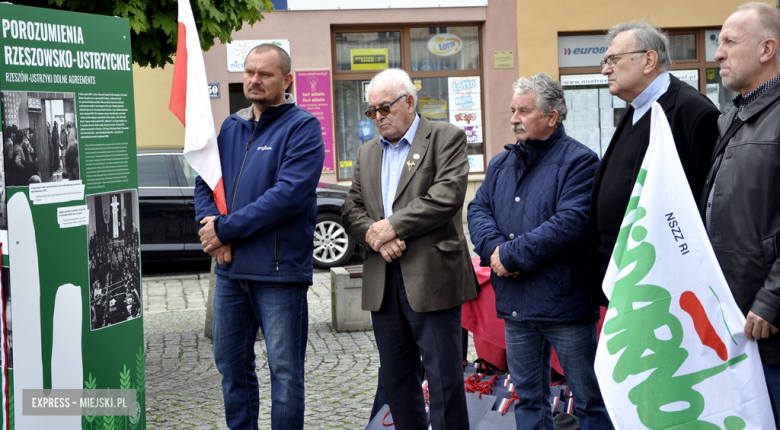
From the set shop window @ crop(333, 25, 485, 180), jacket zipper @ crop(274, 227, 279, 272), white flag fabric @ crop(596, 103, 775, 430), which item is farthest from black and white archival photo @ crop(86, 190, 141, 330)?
shop window @ crop(333, 25, 485, 180)

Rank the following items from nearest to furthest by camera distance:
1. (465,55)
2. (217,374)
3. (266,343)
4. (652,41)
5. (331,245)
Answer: (652,41) < (266,343) < (217,374) < (331,245) < (465,55)

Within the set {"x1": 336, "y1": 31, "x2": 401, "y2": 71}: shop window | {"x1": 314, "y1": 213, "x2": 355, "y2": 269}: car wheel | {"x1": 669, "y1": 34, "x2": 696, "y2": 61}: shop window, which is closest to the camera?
{"x1": 314, "y1": 213, "x2": 355, "y2": 269}: car wheel

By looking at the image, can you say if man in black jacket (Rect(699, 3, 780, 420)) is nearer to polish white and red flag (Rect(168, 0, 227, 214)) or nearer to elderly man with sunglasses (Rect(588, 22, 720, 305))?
elderly man with sunglasses (Rect(588, 22, 720, 305))

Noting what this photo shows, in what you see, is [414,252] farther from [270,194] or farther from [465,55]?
[465,55]

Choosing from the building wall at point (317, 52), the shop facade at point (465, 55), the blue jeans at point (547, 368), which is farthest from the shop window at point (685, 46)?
the blue jeans at point (547, 368)

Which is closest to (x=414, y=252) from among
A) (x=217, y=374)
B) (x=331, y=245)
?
(x=217, y=374)

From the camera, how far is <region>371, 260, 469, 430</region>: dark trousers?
361cm

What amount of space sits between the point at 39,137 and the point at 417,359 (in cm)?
204

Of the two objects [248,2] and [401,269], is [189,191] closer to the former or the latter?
[248,2]

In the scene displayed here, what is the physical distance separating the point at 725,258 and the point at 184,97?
268cm

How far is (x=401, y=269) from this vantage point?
11.9 ft

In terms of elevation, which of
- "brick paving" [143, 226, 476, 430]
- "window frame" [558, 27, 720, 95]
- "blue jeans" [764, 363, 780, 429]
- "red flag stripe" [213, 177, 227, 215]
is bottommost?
"brick paving" [143, 226, 476, 430]

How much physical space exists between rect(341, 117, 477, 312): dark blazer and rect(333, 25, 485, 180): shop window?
11378 millimetres

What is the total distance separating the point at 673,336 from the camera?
2408mm
